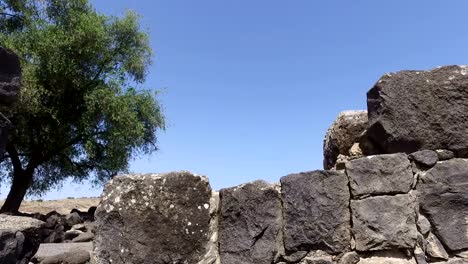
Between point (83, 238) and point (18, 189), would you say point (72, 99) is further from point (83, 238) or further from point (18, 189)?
point (83, 238)

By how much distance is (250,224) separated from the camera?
282cm

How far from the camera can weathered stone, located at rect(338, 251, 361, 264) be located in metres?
2.72

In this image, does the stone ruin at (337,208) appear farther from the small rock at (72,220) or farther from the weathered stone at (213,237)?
the small rock at (72,220)

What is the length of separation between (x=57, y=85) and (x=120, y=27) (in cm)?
337

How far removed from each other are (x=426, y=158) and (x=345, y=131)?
632 millimetres

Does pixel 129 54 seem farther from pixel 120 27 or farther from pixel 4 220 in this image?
pixel 4 220

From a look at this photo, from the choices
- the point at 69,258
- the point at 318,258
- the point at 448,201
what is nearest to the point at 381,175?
the point at 448,201

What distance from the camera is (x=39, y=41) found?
1594cm

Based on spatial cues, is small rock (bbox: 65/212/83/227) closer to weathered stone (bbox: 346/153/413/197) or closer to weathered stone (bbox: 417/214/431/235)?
weathered stone (bbox: 346/153/413/197)

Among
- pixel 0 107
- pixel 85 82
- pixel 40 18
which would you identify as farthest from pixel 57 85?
pixel 0 107

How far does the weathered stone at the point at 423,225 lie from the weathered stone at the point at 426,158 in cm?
32

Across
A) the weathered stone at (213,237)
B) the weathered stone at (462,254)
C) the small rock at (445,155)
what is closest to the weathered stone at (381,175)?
the small rock at (445,155)

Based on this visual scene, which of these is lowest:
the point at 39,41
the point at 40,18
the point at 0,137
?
the point at 0,137

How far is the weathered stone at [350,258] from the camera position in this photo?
2717mm
